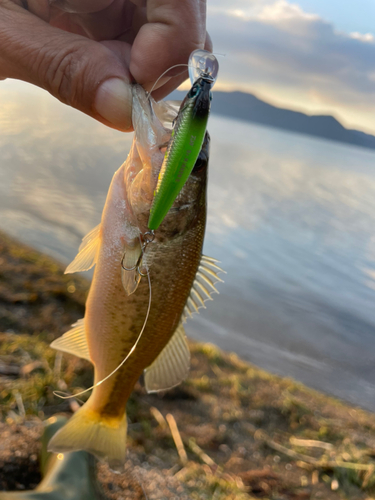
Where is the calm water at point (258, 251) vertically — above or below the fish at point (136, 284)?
below

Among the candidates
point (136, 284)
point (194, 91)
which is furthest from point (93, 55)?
point (136, 284)

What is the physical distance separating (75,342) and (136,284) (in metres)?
0.82

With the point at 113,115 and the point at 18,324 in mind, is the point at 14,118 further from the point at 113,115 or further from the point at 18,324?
the point at 113,115

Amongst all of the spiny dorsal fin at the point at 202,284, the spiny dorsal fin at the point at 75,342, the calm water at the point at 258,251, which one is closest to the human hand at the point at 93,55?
the spiny dorsal fin at the point at 202,284

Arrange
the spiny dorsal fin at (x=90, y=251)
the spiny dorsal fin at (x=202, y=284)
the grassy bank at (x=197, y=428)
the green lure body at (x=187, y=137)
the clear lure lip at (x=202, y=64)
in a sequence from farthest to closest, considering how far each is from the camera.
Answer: the grassy bank at (x=197, y=428) < the spiny dorsal fin at (x=202, y=284) < the spiny dorsal fin at (x=90, y=251) < the clear lure lip at (x=202, y=64) < the green lure body at (x=187, y=137)

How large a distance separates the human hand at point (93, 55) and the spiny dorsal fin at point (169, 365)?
1.44 meters

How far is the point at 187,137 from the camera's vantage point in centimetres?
147

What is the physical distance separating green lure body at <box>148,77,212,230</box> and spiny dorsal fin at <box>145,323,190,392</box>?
1302 mm

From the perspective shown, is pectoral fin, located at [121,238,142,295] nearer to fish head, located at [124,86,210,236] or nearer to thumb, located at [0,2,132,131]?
fish head, located at [124,86,210,236]

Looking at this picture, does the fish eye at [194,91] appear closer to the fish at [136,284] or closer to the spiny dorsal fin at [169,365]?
the fish at [136,284]

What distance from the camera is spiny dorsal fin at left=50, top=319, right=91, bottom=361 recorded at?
8.24ft

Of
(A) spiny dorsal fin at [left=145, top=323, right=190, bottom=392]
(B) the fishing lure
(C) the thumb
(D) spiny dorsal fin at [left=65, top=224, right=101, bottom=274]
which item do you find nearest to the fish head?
(C) the thumb

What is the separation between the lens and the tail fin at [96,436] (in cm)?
233

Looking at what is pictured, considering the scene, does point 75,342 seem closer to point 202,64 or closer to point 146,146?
point 146,146
